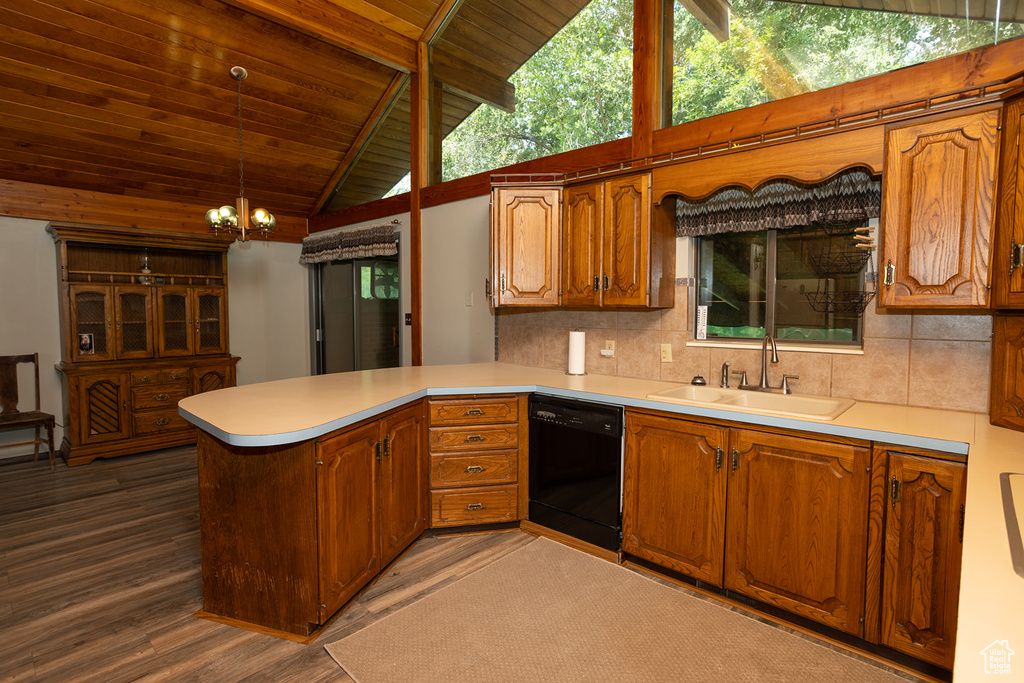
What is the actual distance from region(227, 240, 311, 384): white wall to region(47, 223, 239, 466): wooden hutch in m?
0.51

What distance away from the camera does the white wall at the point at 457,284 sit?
13.3ft

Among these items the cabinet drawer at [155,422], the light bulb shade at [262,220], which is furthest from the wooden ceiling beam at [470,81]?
the cabinet drawer at [155,422]

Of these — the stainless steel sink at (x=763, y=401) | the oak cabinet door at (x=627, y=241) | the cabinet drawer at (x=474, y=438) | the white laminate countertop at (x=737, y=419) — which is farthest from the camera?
the cabinet drawer at (x=474, y=438)

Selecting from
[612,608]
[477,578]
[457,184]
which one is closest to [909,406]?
[612,608]

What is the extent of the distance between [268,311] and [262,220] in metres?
2.70

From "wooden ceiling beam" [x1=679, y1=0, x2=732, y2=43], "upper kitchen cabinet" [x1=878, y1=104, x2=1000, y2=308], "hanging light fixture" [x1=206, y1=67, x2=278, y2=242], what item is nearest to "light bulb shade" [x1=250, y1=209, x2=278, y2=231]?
"hanging light fixture" [x1=206, y1=67, x2=278, y2=242]

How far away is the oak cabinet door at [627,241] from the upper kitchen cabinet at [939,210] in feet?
3.45

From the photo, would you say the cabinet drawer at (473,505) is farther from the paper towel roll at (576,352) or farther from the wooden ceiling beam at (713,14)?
the wooden ceiling beam at (713,14)

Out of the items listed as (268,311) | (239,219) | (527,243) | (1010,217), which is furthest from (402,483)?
(268,311)

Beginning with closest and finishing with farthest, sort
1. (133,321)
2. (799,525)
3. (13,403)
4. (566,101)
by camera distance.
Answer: (799,525), (566,101), (13,403), (133,321)

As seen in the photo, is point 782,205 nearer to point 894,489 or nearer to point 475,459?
point 894,489

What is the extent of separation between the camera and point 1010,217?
1757 mm

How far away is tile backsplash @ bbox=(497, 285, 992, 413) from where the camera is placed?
6.96ft

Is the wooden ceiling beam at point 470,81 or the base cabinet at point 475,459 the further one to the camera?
the wooden ceiling beam at point 470,81
